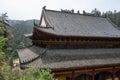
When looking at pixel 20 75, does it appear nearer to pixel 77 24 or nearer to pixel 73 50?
pixel 73 50

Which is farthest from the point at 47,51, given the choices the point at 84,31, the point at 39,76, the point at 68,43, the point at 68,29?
the point at 39,76

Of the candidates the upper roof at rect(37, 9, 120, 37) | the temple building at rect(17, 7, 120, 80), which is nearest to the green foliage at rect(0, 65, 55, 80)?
the temple building at rect(17, 7, 120, 80)

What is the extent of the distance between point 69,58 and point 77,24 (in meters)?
6.00

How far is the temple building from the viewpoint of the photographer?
1625 cm

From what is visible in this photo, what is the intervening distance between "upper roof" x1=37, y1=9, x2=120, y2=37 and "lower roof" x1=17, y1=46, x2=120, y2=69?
1.65 m

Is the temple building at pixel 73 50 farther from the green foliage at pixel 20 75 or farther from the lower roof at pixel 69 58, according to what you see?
the green foliage at pixel 20 75

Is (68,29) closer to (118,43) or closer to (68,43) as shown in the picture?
(68,43)

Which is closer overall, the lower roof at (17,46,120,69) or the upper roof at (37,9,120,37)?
the lower roof at (17,46,120,69)

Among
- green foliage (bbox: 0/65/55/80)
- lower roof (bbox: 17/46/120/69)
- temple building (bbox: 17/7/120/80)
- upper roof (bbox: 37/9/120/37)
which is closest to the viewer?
green foliage (bbox: 0/65/55/80)

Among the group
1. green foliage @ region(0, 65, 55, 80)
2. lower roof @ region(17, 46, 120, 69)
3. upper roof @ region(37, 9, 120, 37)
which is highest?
upper roof @ region(37, 9, 120, 37)

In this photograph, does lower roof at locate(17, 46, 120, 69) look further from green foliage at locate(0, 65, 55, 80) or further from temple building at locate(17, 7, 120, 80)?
green foliage at locate(0, 65, 55, 80)

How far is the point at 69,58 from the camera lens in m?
17.3

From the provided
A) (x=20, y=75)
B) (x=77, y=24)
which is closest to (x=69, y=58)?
(x=77, y=24)

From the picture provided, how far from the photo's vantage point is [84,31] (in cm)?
2080
